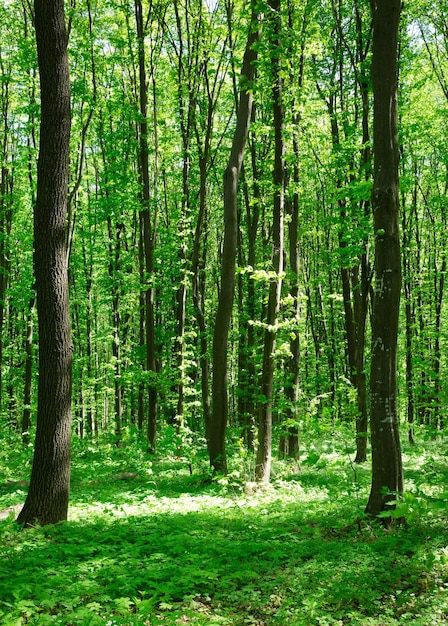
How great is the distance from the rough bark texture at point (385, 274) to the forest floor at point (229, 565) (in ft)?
1.95

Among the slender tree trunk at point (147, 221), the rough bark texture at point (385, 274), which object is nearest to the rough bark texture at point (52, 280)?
the rough bark texture at point (385, 274)

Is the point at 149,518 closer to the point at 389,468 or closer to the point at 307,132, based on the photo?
the point at 389,468

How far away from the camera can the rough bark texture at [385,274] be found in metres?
6.01

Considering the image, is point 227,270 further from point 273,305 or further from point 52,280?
point 52,280

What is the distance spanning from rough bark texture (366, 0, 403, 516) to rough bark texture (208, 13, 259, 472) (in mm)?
4138

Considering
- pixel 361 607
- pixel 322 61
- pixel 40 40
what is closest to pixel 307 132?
pixel 322 61

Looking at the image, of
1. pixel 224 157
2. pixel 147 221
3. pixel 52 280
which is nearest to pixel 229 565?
pixel 52 280

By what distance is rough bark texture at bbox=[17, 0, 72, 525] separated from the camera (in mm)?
6730

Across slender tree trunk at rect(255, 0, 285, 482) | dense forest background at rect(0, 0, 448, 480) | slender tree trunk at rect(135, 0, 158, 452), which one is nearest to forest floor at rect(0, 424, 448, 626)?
slender tree trunk at rect(255, 0, 285, 482)

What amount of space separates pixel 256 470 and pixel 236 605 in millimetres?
5402

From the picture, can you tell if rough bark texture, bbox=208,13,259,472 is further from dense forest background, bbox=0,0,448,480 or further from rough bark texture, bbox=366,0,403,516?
rough bark texture, bbox=366,0,403,516

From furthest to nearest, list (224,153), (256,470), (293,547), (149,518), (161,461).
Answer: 1. (224,153)
2. (161,461)
3. (256,470)
4. (149,518)
5. (293,547)

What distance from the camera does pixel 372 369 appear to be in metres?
6.20

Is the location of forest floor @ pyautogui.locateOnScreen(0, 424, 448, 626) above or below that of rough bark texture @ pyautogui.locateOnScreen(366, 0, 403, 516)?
below
